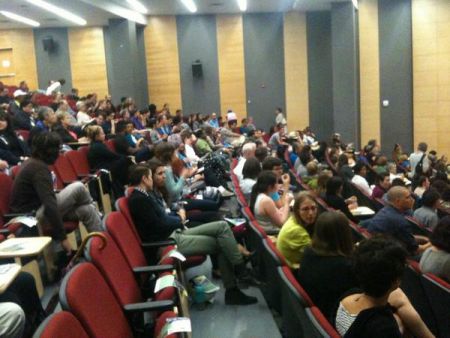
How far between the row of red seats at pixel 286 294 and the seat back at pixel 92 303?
79 cm

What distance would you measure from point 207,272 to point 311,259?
1.70 meters

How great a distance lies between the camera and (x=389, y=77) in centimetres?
1447

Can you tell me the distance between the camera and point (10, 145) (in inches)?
239

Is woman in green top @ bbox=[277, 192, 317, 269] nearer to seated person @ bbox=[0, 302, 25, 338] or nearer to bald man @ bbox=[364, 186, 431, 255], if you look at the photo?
bald man @ bbox=[364, 186, 431, 255]

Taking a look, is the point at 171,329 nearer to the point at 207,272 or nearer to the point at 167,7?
the point at 207,272

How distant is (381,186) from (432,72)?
837 cm

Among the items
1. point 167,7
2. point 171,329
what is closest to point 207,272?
point 171,329

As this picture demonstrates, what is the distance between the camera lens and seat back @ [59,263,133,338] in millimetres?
1893

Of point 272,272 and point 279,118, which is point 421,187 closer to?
point 272,272

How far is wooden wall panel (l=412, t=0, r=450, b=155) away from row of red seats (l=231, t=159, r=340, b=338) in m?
11.8

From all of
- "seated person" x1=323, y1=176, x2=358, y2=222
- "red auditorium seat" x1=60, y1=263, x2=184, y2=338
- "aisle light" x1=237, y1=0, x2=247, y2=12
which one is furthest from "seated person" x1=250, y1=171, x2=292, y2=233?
"aisle light" x1=237, y1=0, x2=247, y2=12

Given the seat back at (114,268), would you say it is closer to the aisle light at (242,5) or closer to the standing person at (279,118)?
the aisle light at (242,5)

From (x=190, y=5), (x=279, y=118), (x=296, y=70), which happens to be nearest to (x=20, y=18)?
(x=190, y=5)

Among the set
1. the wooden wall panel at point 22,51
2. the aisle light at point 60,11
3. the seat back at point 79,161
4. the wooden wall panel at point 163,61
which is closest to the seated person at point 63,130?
the seat back at point 79,161
